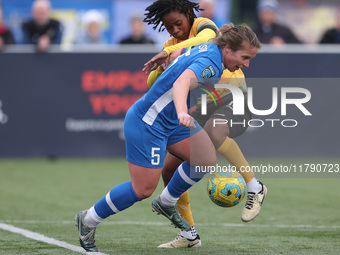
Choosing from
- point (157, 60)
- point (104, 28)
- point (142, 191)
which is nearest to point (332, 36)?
point (104, 28)

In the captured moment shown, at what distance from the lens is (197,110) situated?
7250 mm

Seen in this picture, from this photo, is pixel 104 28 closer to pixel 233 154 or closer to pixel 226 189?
pixel 233 154

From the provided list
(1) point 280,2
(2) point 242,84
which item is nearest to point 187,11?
(2) point 242,84

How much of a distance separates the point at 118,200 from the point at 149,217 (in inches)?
92.4

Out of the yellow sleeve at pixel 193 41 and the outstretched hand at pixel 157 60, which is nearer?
the outstretched hand at pixel 157 60

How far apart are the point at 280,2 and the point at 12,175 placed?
1245cm


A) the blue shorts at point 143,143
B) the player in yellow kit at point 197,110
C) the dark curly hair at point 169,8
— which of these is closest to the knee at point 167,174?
the player in yellow kit at point 197,110

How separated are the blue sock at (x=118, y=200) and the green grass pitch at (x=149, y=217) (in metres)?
0.41

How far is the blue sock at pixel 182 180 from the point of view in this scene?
6504 mm

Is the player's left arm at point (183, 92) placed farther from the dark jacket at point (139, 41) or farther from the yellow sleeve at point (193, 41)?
the dark jacket at point (139, 41)

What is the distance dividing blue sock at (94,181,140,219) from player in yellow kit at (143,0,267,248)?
30.7 inches

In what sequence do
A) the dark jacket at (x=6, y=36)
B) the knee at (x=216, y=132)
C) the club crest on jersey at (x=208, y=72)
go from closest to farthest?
1. the club crest on jersey at (x=208, y=72)
2. the knee at (x=216, y=132)
3. the dark jacket at (x=6, y=36)

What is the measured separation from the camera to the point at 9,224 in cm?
779

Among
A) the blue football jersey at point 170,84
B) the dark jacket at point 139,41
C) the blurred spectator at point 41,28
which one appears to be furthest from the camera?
the dark jacket at point 139,41
